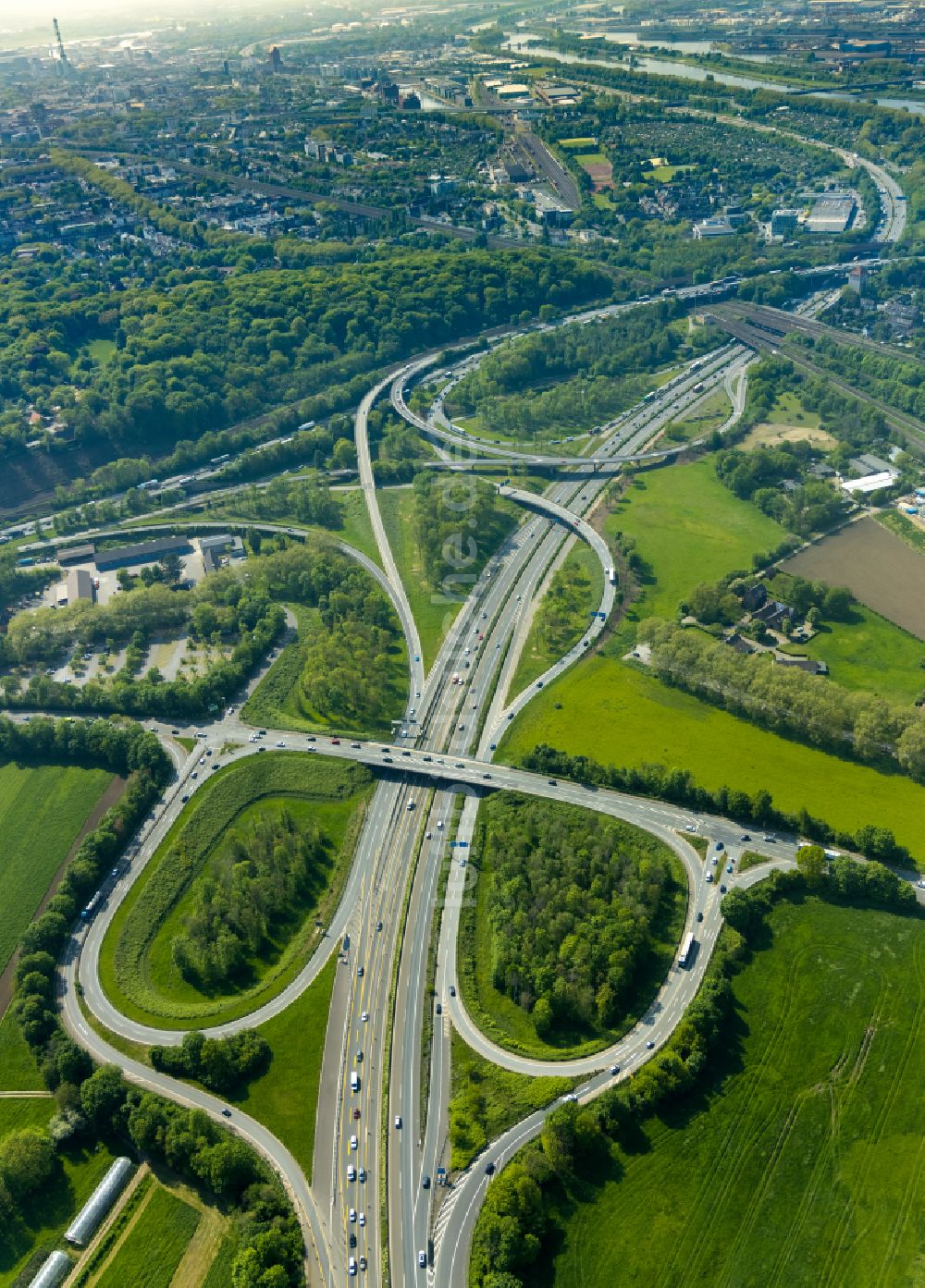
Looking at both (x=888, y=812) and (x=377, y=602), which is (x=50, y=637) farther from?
(x=888, y=812)

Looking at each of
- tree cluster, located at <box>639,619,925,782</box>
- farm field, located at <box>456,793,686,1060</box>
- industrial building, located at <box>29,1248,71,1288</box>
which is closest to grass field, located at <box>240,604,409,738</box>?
farm field, located at <box>456,793,686,1060</box>

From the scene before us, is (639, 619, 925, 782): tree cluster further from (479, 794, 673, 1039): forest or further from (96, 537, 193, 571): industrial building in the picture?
(96, 537, 193, 571): industrial building

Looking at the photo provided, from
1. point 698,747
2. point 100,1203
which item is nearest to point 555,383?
point 698,747

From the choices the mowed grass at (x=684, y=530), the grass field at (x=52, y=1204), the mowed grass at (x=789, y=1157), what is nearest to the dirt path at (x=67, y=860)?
the grass field at (x=52, y=1204)

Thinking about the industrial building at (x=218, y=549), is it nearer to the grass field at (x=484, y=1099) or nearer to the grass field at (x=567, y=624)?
the grass field at (x=567, y=624)

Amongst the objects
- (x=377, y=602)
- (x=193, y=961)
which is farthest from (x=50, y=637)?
(x=193, y=961)

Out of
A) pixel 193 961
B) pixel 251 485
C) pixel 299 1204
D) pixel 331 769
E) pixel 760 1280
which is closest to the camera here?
pixel 760 1280

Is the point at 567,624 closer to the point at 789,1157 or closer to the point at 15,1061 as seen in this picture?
the point at 789,1157
